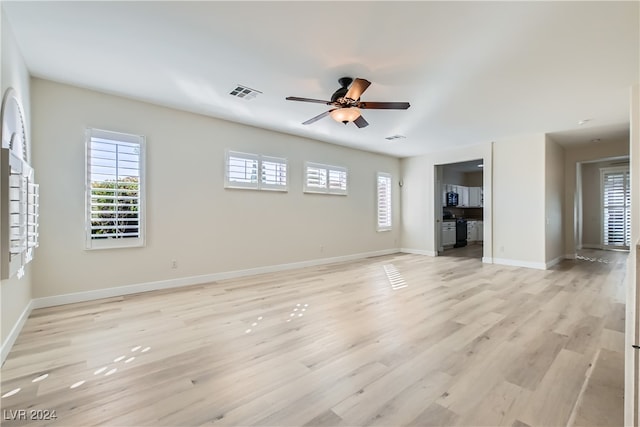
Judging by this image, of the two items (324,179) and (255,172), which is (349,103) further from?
(324,179)

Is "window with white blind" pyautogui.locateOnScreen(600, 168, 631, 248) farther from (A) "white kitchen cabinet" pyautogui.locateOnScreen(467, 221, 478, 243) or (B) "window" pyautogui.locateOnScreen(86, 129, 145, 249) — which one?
(B) "window" pyautogui.locateOnScreen(86, 129, 145, 249)

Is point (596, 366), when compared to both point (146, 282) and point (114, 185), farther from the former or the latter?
point (114, 185)

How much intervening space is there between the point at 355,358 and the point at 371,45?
9.13 feet

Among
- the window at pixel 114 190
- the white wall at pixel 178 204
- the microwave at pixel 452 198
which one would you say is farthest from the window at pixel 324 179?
the microwave at pixel 452 198

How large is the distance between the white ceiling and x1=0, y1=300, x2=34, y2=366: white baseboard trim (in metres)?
2.68

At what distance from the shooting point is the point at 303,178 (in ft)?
20.2

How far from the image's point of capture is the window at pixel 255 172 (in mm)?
5141

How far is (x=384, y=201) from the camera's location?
801 centimetres

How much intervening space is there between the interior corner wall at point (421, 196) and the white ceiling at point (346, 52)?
8.85ft

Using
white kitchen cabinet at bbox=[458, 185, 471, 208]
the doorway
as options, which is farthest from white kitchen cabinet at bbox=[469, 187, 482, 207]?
the doorway

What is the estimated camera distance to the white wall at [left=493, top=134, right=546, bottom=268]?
5906 millimetres

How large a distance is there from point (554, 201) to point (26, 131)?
893 cm

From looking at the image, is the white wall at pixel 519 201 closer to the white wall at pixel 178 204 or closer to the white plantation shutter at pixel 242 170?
the white wall at pixel 178 204

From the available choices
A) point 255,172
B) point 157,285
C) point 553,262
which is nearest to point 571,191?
A: point 553,262
